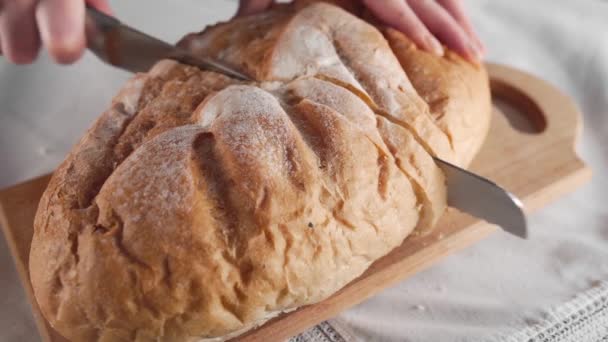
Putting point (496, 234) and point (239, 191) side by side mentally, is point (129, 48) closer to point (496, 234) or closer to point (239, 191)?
point (239, 191)

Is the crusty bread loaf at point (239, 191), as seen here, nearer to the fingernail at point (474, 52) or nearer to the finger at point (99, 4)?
the fingernail at point (474, 52)

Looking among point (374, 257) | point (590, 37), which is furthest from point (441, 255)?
point (590, 37)

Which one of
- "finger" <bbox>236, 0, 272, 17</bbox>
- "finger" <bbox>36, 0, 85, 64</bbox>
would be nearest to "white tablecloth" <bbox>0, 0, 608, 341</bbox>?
"finger" <bbox>36, 0, 85, 64</bbox>

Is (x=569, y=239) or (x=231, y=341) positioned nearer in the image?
(x=231, y=341)

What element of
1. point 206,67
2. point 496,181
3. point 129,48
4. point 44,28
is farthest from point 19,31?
point 496,181

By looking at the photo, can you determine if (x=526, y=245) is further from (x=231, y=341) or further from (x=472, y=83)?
(x=231, y=341)

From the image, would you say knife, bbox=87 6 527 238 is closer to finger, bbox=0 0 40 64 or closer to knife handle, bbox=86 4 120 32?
knife handle, bbox=86 4 120 32

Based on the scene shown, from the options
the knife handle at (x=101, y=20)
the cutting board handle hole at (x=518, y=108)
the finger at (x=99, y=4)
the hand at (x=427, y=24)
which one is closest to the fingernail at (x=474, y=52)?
the hand at (x=427, y=24)
